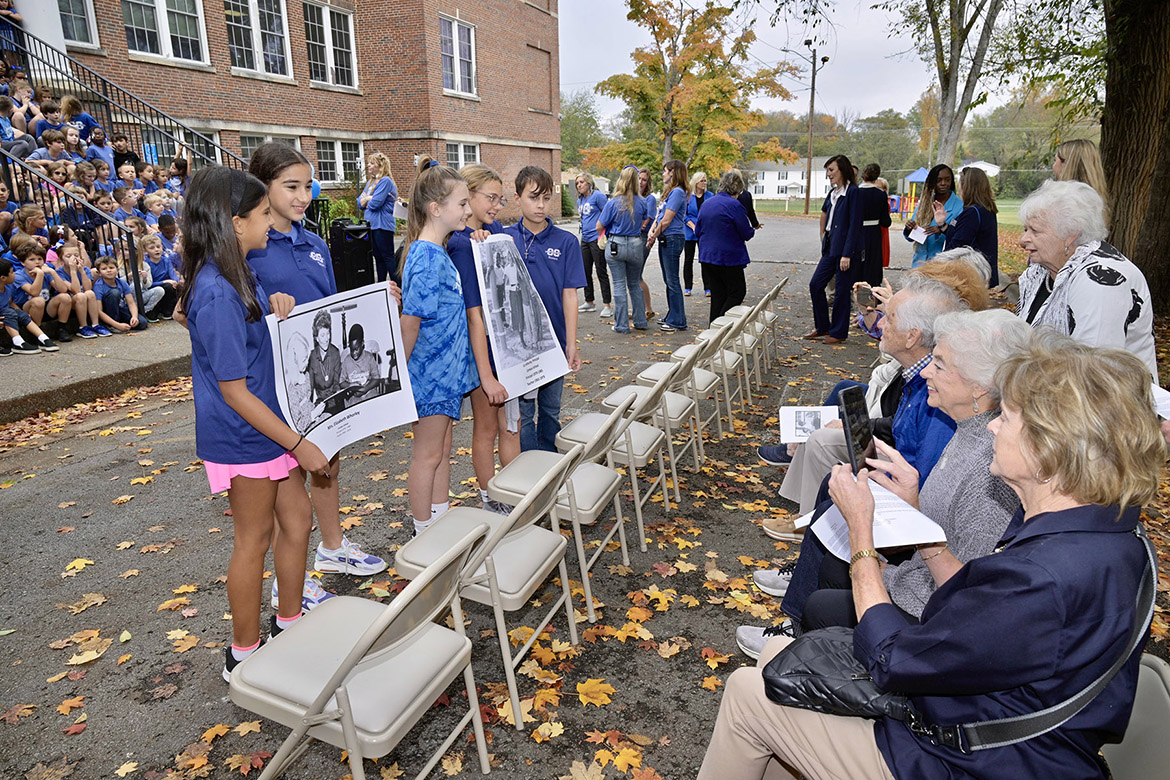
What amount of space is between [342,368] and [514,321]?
1.13 metres

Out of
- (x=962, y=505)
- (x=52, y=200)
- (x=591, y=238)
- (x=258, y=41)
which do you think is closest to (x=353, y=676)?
(x=962, y=505)

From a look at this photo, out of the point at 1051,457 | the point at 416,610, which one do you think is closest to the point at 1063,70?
the point at 1051,457

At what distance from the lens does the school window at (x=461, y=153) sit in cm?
2341

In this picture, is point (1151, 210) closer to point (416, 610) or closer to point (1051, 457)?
point (1051, 457)

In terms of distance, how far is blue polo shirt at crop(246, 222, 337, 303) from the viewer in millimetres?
2945

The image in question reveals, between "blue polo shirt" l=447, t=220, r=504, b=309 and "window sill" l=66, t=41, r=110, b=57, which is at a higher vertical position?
"window sill" l=66, t=41, r=110, b=57

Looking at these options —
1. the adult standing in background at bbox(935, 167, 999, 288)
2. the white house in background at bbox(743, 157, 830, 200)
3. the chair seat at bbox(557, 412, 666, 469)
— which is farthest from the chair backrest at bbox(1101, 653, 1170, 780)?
the white house in background at bbox(743, 157, 830, 200)

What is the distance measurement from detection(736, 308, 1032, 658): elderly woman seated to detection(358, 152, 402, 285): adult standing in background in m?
8.50

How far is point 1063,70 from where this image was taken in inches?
480

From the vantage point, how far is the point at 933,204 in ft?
27.1

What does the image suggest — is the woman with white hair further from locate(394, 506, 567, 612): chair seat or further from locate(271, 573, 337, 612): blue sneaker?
locate(271, 573, 337, 612): blue sneaker

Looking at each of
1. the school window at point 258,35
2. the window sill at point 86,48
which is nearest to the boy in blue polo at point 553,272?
the window sill at point 86,48

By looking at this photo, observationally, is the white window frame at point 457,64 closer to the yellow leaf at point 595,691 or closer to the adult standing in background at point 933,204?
the adult standing in background at point 933,204

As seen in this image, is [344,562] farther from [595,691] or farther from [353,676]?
[353,676]
